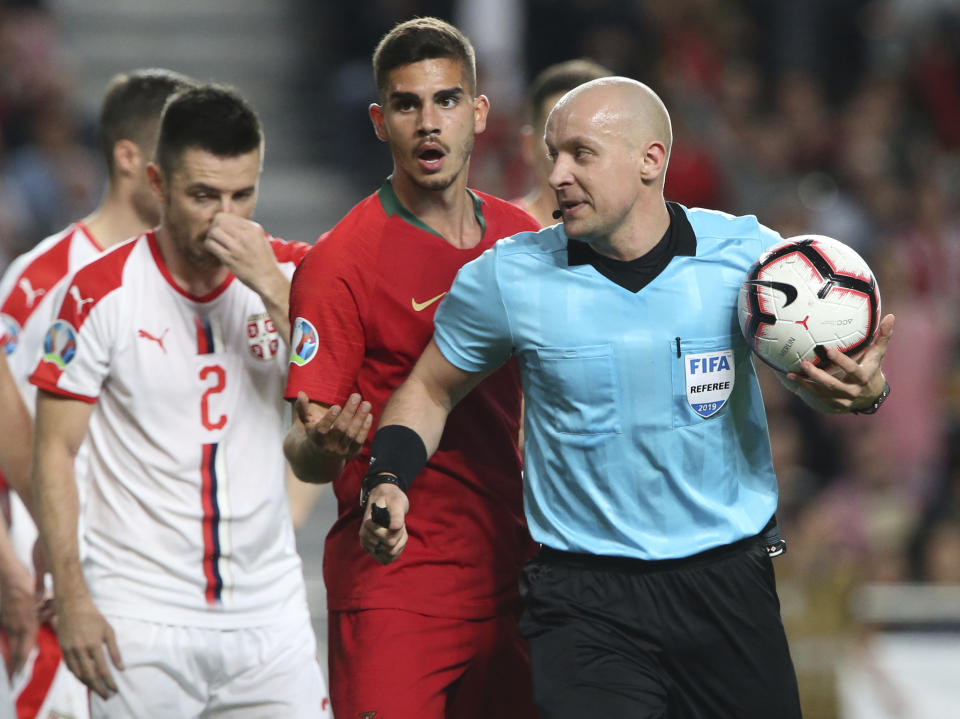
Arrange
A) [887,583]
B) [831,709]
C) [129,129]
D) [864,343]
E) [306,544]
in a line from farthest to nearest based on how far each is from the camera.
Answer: [306,544] → [887,583] → [831,709] → [129,129] → [864,343]

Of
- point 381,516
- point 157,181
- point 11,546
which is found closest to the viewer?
point 381,516

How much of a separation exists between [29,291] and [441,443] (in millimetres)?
1979

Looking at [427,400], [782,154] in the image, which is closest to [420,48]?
[427,400]

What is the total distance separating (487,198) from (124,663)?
69.8 inches

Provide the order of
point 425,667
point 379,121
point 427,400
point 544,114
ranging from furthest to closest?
point 544,114 → point 379,121 → point 425,667 → point 427,400

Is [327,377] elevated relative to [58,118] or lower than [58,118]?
lower

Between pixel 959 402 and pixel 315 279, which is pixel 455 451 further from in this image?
pixel 959 402

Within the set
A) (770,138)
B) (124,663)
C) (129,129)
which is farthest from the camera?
(770,138)

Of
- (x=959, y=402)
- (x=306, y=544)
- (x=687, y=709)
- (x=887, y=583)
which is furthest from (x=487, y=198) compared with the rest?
(x=959, y=402)

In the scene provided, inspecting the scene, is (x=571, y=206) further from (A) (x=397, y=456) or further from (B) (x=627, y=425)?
(A) (x=397, y=456)

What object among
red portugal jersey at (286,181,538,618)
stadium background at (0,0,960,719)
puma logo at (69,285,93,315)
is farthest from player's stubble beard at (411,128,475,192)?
stadium background at (0,0,960,719)

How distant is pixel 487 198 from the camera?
4.55m

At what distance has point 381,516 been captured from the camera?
12.0 feet

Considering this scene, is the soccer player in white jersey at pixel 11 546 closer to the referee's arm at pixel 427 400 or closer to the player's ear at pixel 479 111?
the referee's arm at pixel 427 400
